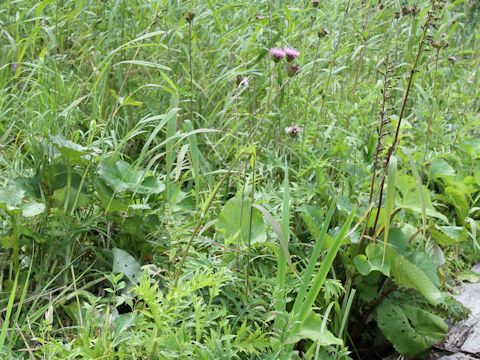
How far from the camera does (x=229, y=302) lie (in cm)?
185

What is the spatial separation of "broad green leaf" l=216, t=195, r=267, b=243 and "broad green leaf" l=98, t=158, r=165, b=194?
0.20 metres

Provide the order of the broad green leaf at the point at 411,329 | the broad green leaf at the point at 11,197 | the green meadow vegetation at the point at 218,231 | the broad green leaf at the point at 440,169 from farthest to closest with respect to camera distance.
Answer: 1. the broad green leaf at the point at 440,169
2. the broad green leaf at the point at 411,329
3. the broad green leaf at the point at 11,197
4. the green meadow vegetation at the point at 218,231

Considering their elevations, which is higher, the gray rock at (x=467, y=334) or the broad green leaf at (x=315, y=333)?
the broad green leaf at (x=315, y=333)

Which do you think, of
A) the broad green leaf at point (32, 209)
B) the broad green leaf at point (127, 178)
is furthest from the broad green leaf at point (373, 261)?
the broad green leaf at point (32, 209)

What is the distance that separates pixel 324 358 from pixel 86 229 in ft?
2.44

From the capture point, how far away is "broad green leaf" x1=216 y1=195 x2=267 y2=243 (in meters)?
1.92

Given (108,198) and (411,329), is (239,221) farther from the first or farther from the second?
(411,329)

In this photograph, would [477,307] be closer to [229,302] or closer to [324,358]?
[324,358]

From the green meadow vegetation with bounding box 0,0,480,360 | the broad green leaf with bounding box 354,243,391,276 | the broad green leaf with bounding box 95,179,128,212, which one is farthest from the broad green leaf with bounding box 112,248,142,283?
the broad green leaf with bounding box 354,243,391,276

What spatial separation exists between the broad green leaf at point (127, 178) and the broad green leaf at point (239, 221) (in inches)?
8.0

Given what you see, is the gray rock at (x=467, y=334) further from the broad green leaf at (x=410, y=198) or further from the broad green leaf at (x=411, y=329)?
the broad green leaf at (x=410, y=198)

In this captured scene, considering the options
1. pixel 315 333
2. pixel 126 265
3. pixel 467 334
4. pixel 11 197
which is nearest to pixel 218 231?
pixel 126 265

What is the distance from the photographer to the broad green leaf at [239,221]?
75.5 inches

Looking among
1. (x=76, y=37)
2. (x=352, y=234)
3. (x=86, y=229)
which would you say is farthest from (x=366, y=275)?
(x=76, y=37)
